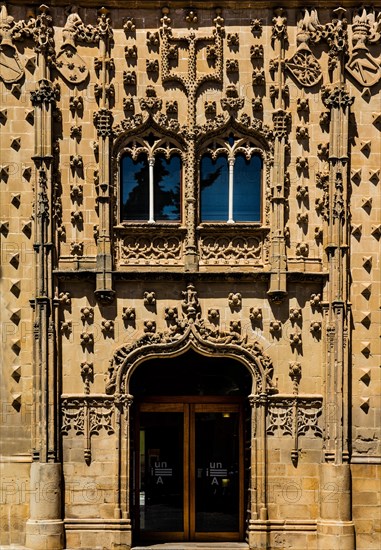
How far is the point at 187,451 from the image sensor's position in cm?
2066

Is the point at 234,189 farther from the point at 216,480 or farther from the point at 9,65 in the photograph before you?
the point at 216,480

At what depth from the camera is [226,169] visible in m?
20.4

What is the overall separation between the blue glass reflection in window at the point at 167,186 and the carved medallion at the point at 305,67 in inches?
129

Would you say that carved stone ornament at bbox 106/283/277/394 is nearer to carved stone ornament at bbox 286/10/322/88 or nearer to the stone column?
the stone column

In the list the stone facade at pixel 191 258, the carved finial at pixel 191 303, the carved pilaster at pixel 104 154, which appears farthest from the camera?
the carved finial at pixel 191 303

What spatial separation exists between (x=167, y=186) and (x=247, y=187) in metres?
1.82

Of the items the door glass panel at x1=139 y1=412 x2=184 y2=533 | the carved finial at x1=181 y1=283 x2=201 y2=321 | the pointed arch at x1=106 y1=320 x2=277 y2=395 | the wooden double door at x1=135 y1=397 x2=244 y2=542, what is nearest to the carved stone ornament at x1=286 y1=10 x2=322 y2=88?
the carved finial at x1=181 y1=283 x2=201 y2=321

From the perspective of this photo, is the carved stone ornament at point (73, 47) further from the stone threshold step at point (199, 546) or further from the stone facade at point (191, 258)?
the stone threshold step at point (199, 546)

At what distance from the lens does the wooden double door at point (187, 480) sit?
2058cm

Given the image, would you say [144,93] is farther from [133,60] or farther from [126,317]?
[126,317]

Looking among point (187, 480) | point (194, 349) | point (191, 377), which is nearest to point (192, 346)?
point (194, 349)

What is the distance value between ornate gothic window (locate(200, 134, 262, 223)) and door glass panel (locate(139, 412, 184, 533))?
16.8ft

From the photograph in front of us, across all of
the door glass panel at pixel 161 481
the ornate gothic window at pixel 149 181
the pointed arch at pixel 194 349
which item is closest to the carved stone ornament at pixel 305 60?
the ornate gothic window at pixel 149 181

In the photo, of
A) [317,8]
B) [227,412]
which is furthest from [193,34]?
[227,412]
